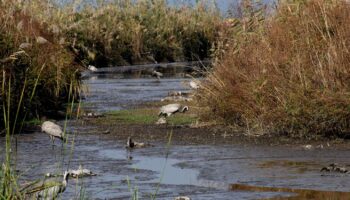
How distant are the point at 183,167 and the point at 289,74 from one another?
10.2 ft

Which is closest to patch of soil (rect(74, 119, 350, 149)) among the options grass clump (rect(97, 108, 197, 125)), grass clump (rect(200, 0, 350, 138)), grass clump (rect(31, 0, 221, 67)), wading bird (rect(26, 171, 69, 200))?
grass clump (rect(200, 0, 350, 138))

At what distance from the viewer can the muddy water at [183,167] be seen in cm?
1002

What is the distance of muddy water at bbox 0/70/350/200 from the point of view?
1002 centimetres

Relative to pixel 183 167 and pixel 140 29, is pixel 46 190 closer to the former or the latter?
pixel 183 167

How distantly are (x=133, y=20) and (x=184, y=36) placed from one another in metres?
3.33

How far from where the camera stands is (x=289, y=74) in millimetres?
14281

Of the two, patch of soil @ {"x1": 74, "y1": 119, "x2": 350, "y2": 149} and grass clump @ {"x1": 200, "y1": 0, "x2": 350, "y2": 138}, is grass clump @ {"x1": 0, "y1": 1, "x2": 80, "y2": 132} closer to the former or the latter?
patch of soil @ {"x1": 74, "y1": 119, "x2": 350, "y2": 149}

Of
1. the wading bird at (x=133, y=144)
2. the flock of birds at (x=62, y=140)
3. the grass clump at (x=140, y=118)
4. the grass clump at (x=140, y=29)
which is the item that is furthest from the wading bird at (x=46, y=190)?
the grass clump at (x=140, y=29)

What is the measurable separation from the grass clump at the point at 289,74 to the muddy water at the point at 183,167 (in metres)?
0.65

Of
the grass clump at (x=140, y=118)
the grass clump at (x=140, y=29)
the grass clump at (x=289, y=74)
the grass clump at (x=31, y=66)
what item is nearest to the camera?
the grass clump at (x=289, y=74)

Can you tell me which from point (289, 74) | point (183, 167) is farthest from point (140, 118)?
point (183, 167)

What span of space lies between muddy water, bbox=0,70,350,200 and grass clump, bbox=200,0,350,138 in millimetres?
655

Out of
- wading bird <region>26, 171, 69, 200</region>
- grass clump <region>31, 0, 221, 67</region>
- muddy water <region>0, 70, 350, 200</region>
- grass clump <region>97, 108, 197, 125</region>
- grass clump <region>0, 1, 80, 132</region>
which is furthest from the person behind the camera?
grass clump <region>31, 0, 221, 67</region>

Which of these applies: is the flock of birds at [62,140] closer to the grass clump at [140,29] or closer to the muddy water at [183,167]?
the muddy water at [183,167]
